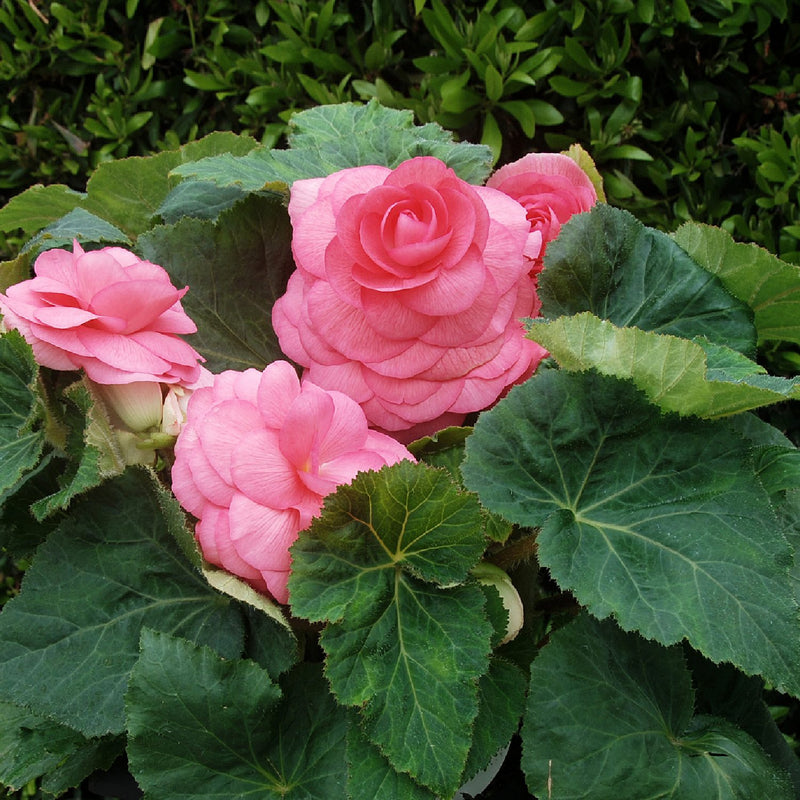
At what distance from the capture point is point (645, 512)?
61cm

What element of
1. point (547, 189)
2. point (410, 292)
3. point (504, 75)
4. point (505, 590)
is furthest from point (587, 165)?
point (504, 75)

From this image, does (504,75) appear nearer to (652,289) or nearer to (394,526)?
(652,289)

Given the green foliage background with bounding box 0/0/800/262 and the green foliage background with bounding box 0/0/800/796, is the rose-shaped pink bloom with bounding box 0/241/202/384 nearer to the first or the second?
the green foliage background with bounding box 0/0/800/796

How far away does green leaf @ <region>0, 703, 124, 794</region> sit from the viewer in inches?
26.9

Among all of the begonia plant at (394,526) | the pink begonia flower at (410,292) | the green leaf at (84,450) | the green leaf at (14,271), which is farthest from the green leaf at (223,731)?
the green leaf at (14,271)

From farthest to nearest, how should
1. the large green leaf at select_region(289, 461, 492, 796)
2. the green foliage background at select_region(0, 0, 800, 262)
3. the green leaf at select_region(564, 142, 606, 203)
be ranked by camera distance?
the green foliage background at select_region(0, 0, 800, 262)
the green leaf at select_region(564, 142, 606, 203)
the large green leaf at select_region(289, 461, 492, 796)

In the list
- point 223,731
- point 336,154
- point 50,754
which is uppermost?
point 336,154

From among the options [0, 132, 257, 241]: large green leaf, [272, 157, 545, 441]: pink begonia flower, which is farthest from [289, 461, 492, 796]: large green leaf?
[0, 132, 257, 241]: large green leaf

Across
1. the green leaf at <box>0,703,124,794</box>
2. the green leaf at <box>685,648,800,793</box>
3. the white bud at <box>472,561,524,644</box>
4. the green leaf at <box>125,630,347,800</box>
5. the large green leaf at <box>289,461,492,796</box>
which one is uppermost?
the large green leaf at <box>289,461,492,796</box>

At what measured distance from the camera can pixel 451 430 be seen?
650mm

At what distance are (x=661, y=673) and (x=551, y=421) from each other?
218 mm

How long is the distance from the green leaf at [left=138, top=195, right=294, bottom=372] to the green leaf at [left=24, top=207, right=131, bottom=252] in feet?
0.18

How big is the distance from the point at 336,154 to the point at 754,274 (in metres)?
0.40

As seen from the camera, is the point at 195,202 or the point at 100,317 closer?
the point at 100,317
